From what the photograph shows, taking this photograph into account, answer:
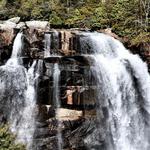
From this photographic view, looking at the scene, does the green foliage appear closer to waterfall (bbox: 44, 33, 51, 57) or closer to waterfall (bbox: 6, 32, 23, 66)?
waterfall (bbox: 6, 32, 23, 66)

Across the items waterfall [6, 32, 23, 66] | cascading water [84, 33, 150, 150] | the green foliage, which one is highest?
waterfall [6, 32, 23, 66]

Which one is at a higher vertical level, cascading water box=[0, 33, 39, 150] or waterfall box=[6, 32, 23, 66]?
waterfall box=[6, 32, 23, 66]

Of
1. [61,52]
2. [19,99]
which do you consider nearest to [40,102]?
[19,99]

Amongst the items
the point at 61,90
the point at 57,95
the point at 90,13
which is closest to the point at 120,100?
the point at 61,90

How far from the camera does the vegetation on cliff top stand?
1059 inches

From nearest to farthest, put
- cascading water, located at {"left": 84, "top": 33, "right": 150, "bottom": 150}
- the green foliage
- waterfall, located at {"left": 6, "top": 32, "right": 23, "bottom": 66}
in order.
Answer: the green foliage → cascading water, located at {"left": 84, "top": 33, "right": 150, "bottom": 150} → waterfall, located at {"left": 6, "top": 32, "right": 23, "bottom": 66}

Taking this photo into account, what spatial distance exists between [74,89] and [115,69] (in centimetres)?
294

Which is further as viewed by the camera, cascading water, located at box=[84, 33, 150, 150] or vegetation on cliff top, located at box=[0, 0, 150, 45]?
vegetation on cliff top, located at box=[0, 0, 150, 45]

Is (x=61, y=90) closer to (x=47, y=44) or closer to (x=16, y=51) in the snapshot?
(x=47, y=44)

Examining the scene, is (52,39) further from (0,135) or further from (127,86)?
(0,135)

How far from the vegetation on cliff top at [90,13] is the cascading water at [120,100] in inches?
187

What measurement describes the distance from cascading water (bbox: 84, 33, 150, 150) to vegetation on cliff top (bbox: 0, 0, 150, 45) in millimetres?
4747

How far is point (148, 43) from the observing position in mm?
23469

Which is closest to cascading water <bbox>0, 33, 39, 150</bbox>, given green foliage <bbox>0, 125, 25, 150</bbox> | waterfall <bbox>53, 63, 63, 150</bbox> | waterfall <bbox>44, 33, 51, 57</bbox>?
waterfall <bbox>53, 63, 63, 150</bbox>
